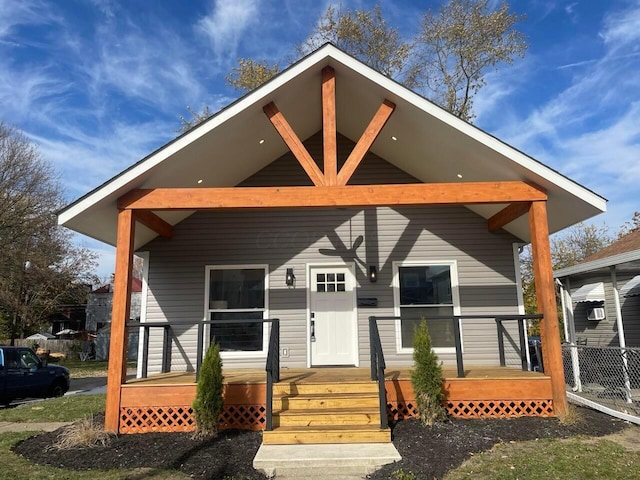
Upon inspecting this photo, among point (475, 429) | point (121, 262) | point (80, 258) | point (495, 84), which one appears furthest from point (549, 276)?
point (80, 258)

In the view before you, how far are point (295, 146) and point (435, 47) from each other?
13369 millimetres

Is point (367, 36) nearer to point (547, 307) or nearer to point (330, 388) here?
point (547, 307)

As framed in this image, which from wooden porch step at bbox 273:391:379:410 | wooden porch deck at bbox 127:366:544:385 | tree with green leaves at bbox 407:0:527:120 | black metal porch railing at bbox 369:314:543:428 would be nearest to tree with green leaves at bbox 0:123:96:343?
wooden porch deck at bbox 127:366:544:385

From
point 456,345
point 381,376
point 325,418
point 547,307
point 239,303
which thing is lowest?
point 325,418

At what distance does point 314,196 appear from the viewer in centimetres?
610

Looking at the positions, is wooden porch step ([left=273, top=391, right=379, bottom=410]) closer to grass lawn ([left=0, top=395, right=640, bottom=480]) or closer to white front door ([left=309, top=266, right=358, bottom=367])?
grass lawn ([left=0, top=395, right=640, bottom=480])

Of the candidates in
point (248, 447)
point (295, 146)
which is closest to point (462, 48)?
point (295, 146)

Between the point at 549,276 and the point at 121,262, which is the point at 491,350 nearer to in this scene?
the point at 549,276

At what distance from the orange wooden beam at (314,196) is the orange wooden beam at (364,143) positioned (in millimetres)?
183

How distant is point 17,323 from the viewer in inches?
976

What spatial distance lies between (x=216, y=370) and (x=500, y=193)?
4.56 meters

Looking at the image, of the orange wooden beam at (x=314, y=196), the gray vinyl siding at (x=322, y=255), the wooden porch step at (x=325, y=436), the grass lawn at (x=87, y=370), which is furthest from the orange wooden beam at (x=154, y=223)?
the grass lawn at (x=87, y=370)

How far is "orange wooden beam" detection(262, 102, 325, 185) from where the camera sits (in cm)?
610

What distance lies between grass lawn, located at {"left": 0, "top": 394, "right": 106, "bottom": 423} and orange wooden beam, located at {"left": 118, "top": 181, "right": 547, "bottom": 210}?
3983 mm
